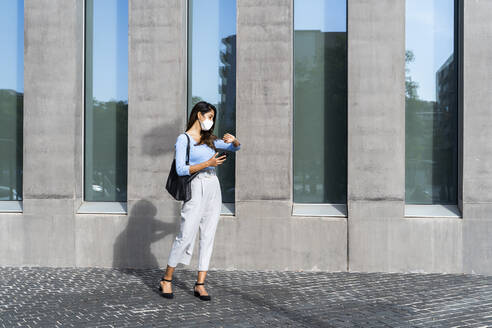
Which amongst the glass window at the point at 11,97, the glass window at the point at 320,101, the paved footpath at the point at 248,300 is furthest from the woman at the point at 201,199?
the glass window at the point at 11,97

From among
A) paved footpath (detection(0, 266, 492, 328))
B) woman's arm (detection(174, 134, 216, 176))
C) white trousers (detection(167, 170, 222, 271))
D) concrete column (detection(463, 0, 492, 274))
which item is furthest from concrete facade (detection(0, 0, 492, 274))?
woman's arm (detection(174, 134, 216, 176))

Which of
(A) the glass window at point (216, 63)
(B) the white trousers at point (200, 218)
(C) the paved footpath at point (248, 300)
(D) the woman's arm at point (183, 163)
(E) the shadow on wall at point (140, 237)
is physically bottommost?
(C) the paved footpath at point (248, 300)

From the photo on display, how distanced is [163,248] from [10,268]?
247cm

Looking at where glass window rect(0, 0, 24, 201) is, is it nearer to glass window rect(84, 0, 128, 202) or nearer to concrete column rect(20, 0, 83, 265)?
concrete column rect(20, 0, 83, 265)

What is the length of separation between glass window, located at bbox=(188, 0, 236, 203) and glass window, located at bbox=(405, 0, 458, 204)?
284cm

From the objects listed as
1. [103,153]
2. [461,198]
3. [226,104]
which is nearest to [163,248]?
[103,153]

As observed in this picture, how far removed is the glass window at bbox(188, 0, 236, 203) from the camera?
27.7 ft

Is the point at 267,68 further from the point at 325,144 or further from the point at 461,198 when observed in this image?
the point at 461,198

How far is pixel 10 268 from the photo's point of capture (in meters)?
8.12

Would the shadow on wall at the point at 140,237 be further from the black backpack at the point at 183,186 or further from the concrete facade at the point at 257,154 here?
the black backpack at the point at 183,186

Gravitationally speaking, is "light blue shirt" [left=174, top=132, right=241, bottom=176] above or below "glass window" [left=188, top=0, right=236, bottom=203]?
below

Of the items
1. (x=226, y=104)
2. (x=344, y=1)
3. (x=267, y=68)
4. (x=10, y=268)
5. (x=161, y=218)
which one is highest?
(x=344, y=1)

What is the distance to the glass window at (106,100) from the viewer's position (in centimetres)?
869

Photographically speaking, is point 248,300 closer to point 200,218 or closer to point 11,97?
point 200,218
